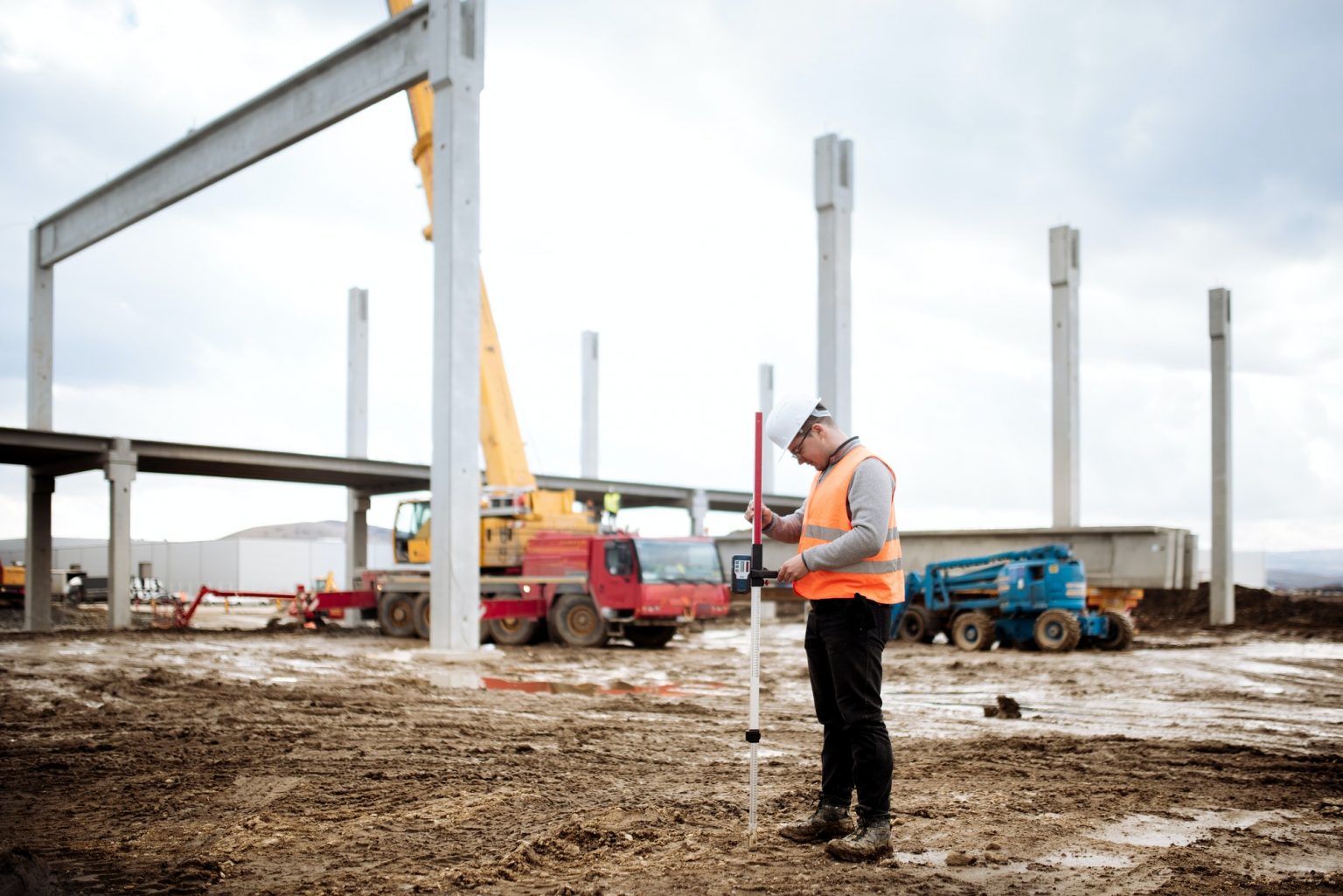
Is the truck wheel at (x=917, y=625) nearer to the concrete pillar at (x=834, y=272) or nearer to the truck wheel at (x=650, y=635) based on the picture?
the concrete pillar at (x=834, y=272)

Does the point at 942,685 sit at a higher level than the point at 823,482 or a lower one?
lower

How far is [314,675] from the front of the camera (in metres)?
14.1

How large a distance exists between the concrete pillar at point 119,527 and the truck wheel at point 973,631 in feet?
57.4

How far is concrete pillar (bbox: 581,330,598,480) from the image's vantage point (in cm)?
3709

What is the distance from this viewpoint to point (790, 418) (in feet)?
16.5

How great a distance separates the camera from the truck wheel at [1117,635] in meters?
19.3

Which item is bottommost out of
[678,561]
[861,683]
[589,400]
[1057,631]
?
[1057,631]

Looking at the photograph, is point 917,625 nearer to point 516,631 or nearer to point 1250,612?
point 516,631

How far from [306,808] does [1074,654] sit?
48.8 ft

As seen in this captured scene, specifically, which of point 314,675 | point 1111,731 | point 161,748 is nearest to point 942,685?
point 1111,731

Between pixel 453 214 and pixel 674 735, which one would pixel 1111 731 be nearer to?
pixel 674 735

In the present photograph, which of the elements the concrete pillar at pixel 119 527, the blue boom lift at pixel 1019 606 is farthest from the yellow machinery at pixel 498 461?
the concrete pillar at pixel 119 527

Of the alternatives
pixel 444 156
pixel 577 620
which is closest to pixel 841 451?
pixel 444 156

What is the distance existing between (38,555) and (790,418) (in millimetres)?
26720
